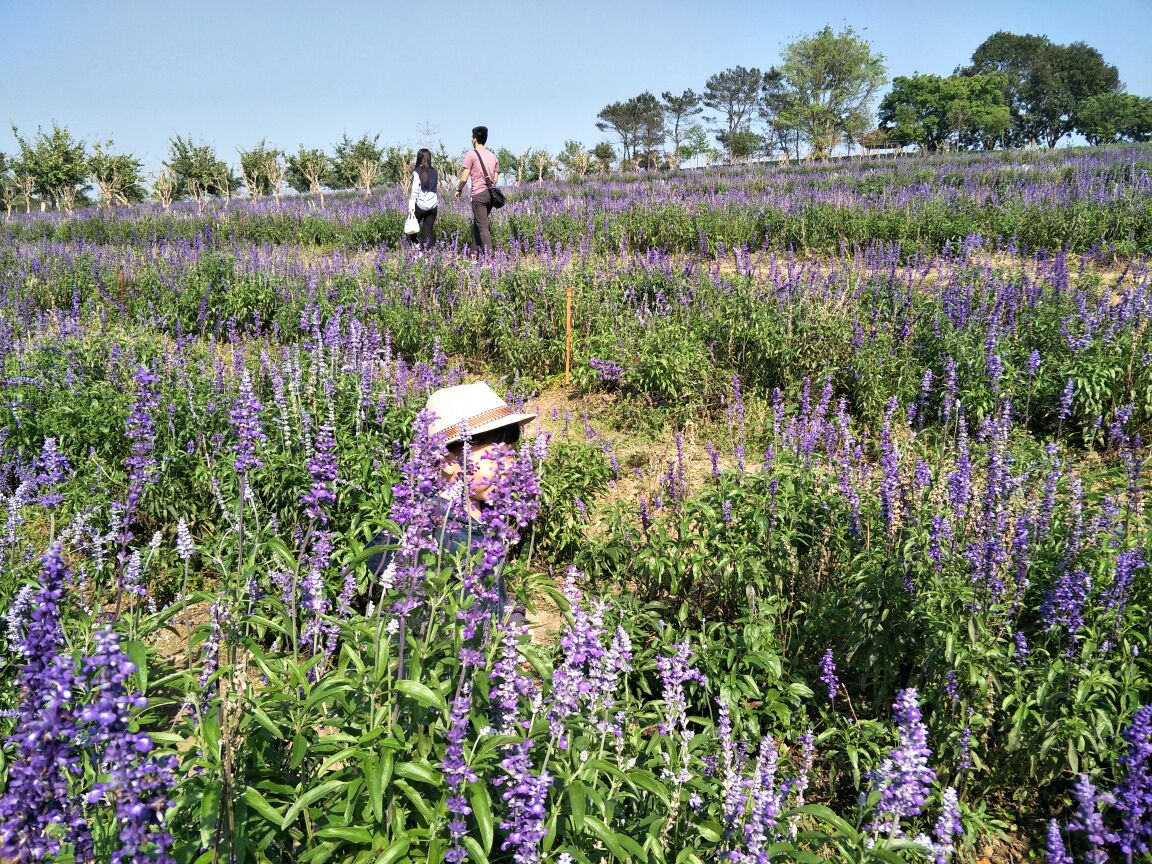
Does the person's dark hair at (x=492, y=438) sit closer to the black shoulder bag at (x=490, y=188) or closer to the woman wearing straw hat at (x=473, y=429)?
the woman wearing straw hat at (x=473, y=429)

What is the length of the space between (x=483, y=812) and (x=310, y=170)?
32557 millimetres

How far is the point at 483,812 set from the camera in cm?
168

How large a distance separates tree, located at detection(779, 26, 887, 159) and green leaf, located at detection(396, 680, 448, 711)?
68.4 meters

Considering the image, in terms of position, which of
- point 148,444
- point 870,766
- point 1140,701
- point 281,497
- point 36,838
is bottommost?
point 870,766

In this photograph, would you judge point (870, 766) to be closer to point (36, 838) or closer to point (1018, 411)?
point (36, 838)

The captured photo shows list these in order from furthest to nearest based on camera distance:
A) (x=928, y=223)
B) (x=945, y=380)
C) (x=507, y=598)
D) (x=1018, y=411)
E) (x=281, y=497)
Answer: (x=928, y=223)
(x=945, y=380)
(x=1018, y=411)
(x=281, y=497)
(x=507, y=598)

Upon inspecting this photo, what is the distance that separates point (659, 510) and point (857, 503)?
1.29 metres

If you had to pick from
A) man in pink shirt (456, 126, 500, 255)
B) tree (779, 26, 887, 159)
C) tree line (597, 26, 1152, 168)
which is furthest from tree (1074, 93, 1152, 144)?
man in pink shirt (456, 126, 500, 255)

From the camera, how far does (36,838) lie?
51.2 inches

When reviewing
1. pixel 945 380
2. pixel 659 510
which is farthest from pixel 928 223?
pixel 659 510

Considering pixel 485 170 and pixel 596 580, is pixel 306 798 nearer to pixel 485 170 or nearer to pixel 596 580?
pixel 596 580

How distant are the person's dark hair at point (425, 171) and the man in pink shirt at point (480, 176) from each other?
17.8 inches

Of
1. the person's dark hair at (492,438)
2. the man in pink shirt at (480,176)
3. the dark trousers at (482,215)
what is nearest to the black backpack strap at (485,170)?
the man in pink shirt at (480,176)

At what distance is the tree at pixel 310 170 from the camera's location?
29383 millimetres
